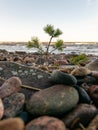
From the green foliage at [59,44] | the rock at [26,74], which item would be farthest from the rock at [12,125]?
the green foliage at [59,44]

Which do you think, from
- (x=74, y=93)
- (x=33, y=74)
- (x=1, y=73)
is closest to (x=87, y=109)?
(x=74, y=93)

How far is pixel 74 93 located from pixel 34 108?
884 mm

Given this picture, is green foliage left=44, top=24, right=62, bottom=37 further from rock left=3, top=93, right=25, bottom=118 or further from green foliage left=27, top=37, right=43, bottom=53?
rock left=3, top=93, right=25, bottom=118

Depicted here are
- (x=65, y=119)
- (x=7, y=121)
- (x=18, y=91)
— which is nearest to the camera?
(x=7, y=121)

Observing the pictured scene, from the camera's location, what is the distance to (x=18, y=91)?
657cm

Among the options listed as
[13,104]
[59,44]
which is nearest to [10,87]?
[13,104]

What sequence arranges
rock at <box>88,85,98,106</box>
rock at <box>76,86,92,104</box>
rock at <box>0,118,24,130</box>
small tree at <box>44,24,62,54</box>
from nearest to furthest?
rock at <box>0,118,24,130</box>
rock at <box>76,86,92,104</box>
rock at <box>88,85,98,106</box>
small tree at <box>44,24,62,54</box>

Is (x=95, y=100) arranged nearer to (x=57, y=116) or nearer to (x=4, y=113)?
(x=57, y=116)

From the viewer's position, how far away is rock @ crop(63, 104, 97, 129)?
220 inches

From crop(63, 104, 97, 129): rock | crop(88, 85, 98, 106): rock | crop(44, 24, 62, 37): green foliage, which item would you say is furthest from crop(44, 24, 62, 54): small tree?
crop(63, 104, 97, 129): rock

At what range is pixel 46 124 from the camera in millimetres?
5133

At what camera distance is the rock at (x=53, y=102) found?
5672 millimetres

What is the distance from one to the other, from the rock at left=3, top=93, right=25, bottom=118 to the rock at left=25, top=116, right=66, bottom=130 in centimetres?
58

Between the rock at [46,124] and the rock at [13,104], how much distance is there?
0.58 meters
